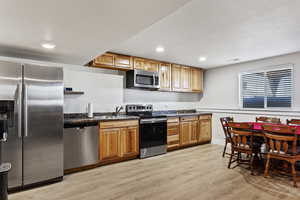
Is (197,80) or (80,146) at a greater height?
(197,80)

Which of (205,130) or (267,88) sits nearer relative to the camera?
(267,88)

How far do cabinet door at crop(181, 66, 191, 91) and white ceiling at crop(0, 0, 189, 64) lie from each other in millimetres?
2985

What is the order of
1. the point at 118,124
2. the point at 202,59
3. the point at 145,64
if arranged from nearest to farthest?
the point at 118,124, the point at 145,64, the point at 202,59

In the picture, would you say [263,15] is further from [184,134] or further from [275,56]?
[184,134]

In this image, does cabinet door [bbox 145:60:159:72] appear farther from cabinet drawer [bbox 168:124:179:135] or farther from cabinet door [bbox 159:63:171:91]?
cabinet drawer [bbox 168:124:179:135]

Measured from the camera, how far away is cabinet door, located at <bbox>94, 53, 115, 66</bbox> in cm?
381

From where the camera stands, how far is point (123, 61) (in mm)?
4180

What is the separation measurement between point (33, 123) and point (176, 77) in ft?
12.1

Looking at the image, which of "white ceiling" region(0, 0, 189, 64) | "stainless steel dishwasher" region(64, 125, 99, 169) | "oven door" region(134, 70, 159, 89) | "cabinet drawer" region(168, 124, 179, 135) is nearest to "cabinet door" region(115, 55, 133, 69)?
"oven door" region(134, 70, 159, 89)

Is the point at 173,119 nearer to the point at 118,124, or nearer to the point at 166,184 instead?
the point at 118,124

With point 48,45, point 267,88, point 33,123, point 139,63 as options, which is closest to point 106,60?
point 139,63

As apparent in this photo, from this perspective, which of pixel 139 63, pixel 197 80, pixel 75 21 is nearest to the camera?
pixel 75 21

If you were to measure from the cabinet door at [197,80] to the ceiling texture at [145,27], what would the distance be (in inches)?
67.1

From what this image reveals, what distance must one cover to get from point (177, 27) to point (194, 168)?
2484 mm
